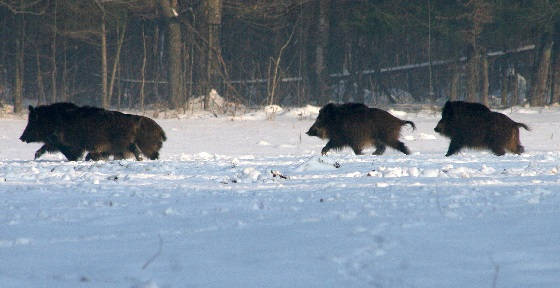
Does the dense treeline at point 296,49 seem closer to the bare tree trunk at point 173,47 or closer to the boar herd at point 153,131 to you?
the bare tree trunk at point 173,47

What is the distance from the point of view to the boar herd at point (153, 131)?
35.2ft

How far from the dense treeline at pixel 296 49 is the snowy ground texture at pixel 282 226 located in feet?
48.7

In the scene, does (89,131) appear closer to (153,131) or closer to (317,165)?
(153,131)

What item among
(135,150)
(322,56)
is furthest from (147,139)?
(322,56)

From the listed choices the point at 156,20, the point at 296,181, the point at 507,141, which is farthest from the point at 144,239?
the point at 156,20

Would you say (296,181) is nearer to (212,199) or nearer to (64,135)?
(212,199)

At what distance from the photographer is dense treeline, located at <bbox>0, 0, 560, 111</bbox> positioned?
24.4m

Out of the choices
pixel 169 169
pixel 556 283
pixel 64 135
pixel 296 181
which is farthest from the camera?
pixel 64 135

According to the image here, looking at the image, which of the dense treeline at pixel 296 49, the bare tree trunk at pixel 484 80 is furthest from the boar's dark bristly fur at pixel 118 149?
the bare tree trunk at pixel 484 80

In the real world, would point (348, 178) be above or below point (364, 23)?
below

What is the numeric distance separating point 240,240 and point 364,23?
22549mm

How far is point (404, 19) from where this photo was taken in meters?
24.8

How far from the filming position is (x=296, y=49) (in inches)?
1240

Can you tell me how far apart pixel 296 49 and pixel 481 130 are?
20806 mm
